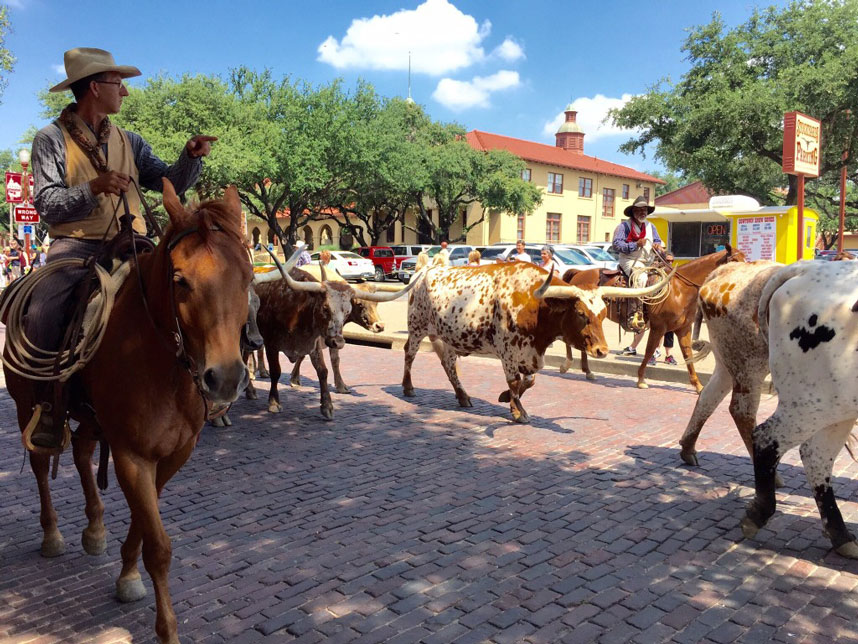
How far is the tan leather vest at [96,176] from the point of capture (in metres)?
3.56

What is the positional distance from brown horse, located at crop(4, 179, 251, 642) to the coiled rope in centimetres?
5

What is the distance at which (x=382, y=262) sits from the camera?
122 ft

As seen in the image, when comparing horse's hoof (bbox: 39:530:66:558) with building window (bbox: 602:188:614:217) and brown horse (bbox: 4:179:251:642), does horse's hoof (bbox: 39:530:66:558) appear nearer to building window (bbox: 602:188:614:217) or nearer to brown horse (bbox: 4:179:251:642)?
brown horse (bbox: 4:179:251:642)

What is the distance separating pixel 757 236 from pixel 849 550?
46.6 ft

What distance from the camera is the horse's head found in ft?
8.54

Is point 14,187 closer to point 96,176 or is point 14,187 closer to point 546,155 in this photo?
point 96,176

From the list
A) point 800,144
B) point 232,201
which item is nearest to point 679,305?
point 800,144

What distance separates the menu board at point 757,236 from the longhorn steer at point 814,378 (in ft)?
43.4

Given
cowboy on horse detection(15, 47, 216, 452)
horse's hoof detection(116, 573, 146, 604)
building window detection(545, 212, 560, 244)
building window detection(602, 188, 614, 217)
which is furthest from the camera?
building window detection(602, 188, 614, 217)

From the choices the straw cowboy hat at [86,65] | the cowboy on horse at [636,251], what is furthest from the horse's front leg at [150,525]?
the cowboy on horse at [636,251]

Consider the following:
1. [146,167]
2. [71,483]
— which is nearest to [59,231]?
[146,167]

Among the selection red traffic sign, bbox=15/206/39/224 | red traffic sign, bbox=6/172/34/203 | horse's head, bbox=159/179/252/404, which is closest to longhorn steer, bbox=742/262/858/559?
horse's head, bbox=159/179/252/404

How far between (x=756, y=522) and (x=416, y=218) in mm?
49118

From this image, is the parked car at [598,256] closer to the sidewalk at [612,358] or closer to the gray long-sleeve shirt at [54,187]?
the sidewalk at [612,358]
